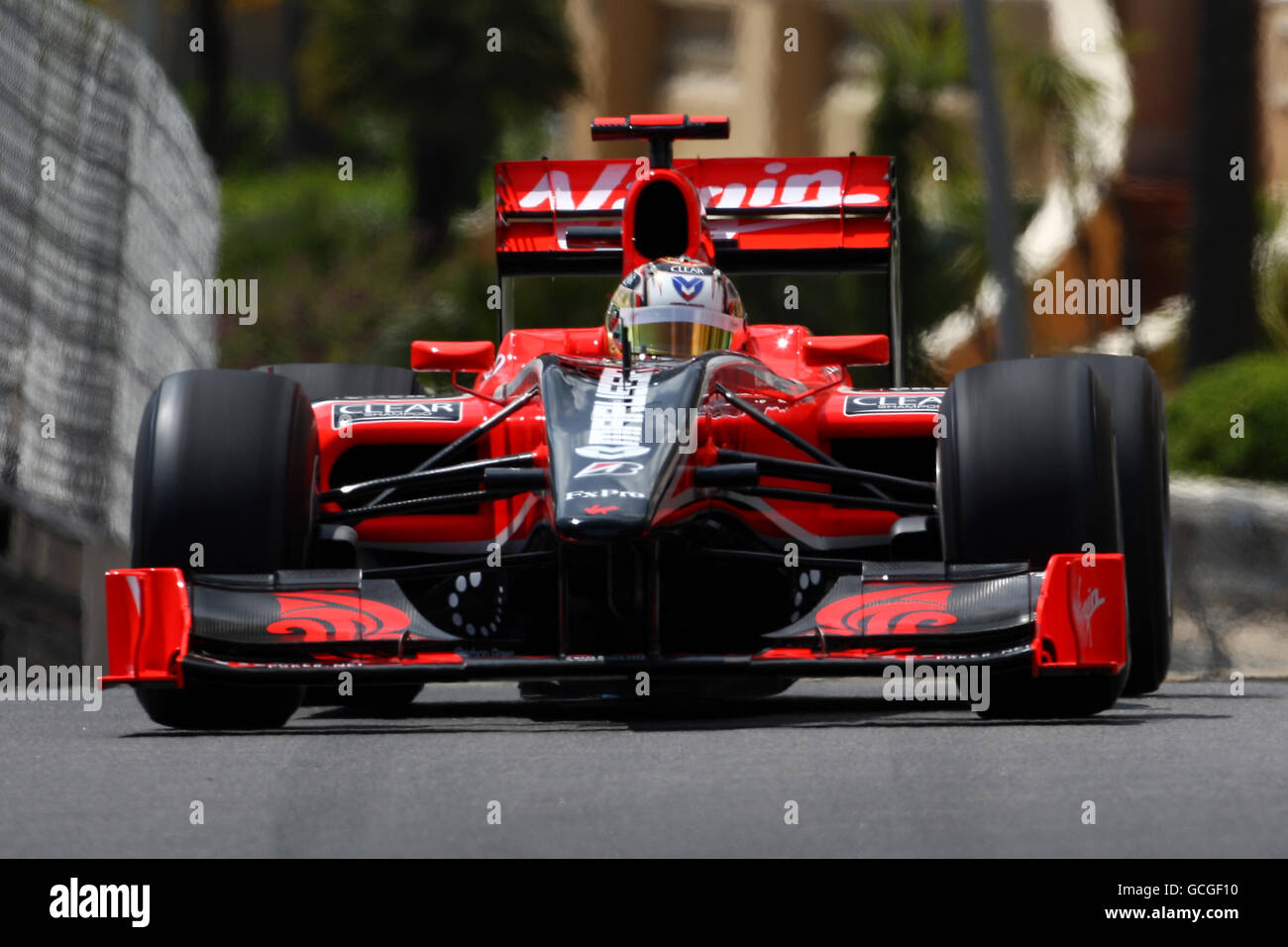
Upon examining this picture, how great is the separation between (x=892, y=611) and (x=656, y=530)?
74 centimetres

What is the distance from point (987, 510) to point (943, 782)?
1.82 metres

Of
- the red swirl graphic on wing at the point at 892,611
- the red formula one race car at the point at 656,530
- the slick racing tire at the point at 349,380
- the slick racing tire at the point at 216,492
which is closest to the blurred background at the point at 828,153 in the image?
the slick racing tire at the point at 349,380

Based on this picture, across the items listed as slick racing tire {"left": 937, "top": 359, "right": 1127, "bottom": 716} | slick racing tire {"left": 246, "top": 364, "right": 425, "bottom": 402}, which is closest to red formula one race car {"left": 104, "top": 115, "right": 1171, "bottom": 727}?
slick racing tire {"left": 937, "top": 359, "right": 1127, "bottom": 716}

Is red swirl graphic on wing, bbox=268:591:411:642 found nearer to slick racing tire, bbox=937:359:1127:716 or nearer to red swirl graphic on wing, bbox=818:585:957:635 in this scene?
red swirl graphic on wing, bbox=818:585:957:635

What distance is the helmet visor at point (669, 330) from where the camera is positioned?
9.13 meters

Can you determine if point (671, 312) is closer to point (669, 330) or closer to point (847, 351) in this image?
point (669, 330)

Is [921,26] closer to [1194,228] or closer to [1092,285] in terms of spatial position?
[1092,285]

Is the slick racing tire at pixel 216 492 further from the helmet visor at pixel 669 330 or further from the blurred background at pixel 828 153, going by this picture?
the blurred background at pixel 828 153

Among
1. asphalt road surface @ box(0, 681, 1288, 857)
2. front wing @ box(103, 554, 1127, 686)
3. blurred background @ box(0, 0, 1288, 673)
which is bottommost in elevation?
asphalt road surface @ box(0, 681, 1288, 857)

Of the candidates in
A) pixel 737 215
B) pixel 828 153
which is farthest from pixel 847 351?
pixel 828 153

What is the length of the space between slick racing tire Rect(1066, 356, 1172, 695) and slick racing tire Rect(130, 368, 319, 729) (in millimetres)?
2721

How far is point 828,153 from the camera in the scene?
31.7 m

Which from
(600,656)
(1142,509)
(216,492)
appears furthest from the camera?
(1142,509)

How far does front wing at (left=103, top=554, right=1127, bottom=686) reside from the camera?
7.37m
